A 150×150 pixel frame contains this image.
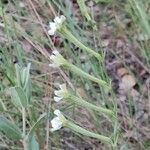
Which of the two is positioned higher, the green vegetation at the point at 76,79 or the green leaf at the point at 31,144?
the green vegetation at the point at 76,79

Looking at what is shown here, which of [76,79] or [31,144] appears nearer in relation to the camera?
[31,144]

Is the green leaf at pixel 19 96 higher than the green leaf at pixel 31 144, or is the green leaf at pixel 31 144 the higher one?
the green leaf at pixel 19 96

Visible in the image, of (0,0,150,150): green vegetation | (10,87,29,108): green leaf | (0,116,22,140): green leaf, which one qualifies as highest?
(0,0,150,150): green vegetation

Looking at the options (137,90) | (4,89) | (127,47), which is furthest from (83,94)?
(127,47)

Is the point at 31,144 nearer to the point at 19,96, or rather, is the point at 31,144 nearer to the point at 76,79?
the point at 19,96

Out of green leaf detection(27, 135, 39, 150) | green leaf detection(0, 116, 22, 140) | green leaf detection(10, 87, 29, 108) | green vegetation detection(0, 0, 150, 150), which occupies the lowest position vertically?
green leaf detection(27, 135, 39, 150)

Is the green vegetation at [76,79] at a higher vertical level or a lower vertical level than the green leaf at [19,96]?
higher

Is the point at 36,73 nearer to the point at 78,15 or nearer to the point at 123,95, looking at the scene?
the point at 123,95

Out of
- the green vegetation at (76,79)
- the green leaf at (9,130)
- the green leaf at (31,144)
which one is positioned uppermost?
the green vegetation at (76,79)

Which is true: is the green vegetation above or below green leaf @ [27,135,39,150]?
above

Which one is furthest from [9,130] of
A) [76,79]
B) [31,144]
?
[76,79]

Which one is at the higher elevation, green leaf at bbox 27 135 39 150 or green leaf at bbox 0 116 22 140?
green leaf at bbox 0 116 22 140

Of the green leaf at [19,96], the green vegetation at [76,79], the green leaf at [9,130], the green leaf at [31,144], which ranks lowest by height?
the green leaf at [31,144]
